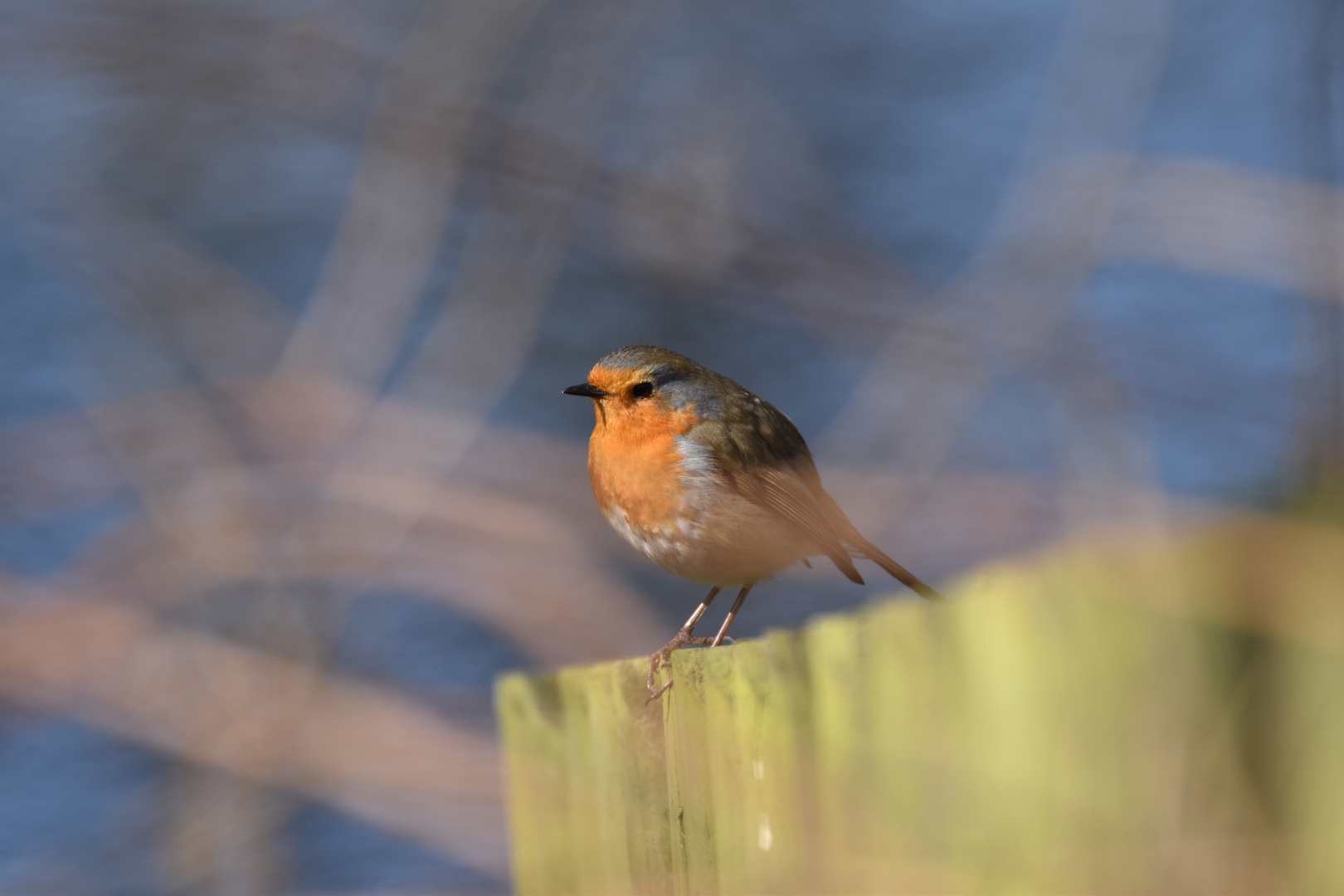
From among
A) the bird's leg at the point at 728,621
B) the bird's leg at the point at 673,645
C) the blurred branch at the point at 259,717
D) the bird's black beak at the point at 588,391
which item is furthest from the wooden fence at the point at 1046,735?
the blurred branch at the point at 259,717

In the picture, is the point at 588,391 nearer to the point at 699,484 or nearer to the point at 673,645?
the point at 699,484

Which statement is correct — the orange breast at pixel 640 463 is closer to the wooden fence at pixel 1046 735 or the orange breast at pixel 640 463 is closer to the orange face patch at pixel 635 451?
the orange face patch at pixel 635 451

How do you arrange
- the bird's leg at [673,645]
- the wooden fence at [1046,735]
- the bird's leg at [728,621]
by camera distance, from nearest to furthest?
the wooden fence at [1046,735]
the bird's leg at [673,645]
the bird's leg at [728,621]

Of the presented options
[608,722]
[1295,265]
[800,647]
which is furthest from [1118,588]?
[1295,265]

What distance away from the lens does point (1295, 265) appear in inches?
148

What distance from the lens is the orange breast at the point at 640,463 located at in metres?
2.20

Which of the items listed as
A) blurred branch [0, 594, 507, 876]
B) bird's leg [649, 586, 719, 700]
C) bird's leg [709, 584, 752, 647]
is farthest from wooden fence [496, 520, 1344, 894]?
blurred branch [0, 594, 507, 876]

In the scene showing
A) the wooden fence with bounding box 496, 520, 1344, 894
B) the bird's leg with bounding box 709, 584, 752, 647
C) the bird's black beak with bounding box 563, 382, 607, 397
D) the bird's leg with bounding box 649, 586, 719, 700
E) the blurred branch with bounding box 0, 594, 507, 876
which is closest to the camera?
the wooden fence with bounding box 496, 520, 1344, 894

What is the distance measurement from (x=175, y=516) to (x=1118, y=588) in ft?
15.6

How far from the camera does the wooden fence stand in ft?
2.42

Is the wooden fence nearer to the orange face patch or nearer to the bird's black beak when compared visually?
the orange face patch

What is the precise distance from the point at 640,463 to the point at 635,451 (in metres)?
0.04

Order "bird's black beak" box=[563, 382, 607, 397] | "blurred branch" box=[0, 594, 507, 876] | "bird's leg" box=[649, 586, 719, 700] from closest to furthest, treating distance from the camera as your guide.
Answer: "bird's leg" box=[649, 586, 719, 700], "bird's black beak" box=[563, 382, 607, 397], "blurred branch" box=[0, 594, 507, 876]

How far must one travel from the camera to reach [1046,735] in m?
0.89
